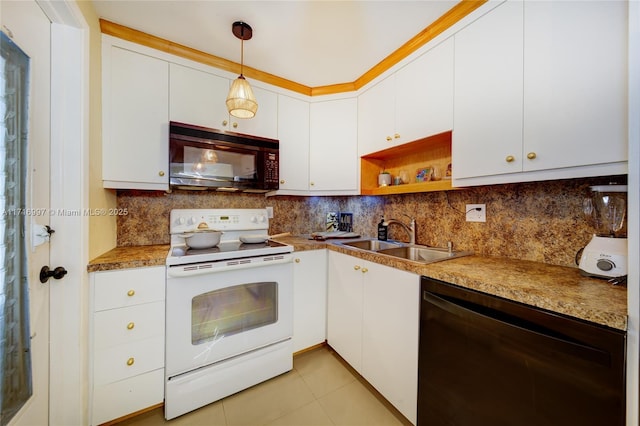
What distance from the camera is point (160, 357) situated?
4.33 ft

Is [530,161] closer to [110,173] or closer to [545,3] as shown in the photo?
[545,3]

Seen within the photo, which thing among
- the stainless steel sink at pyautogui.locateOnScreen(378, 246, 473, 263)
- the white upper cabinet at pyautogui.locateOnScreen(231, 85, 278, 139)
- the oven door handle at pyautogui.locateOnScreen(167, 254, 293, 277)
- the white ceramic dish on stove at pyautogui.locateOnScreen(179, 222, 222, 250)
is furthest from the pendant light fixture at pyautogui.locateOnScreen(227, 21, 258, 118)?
the stainless steel sink at pyautogui.locateOnScreen(378, 246, 473, 263)

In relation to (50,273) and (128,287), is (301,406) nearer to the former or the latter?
(128,287)

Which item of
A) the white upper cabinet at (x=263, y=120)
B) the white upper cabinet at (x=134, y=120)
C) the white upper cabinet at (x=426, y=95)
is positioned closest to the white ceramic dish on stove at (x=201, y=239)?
the white upper cabinet at (x=134, y=120)

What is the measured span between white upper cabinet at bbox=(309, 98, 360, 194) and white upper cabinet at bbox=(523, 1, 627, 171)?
3.96 ft

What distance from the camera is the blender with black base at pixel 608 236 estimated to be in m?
0.90

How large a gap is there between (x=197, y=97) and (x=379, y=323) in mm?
1964

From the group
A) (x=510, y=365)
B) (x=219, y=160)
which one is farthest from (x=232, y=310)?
(x=510, y=365)

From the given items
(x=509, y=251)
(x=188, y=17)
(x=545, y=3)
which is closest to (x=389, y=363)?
(x=509, y=251)

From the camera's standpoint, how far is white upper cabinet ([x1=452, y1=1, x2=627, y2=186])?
2.80ft

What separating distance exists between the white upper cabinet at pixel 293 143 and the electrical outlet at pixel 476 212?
50.5 inches

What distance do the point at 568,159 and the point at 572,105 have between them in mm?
211

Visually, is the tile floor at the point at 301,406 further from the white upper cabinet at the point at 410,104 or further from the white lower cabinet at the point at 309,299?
the white upper cabinet at the point at 410,104

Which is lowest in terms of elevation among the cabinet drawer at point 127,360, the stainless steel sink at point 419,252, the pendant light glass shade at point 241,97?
the cabinet drawer at point 127,360
